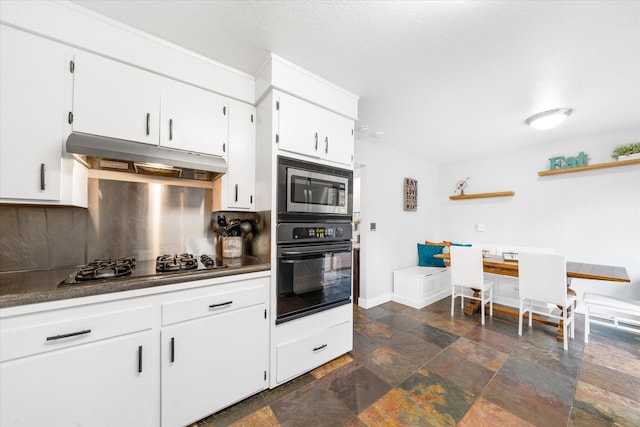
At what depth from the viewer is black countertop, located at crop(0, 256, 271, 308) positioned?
1.03 meters

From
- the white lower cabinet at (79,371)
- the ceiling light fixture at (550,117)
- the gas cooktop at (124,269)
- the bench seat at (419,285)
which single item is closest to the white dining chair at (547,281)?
the bench seat at (419,285)

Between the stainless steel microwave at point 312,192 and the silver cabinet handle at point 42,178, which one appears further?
the stainless steel microwave at point 312,192

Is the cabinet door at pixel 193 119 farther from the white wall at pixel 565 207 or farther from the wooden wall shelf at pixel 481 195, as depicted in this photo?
the white wall at pixel 565 207

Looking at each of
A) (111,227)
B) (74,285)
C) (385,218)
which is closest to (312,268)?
(74,285)

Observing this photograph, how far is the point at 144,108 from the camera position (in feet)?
5.16

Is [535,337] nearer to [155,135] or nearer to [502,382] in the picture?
[502,382]

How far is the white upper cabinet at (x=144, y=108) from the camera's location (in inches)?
55.6

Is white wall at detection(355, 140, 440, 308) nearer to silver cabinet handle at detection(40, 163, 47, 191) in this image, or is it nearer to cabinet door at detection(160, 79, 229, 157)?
cabinet door at detection(160, 79, 229, 157)

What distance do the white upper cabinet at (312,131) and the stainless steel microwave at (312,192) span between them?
11cm

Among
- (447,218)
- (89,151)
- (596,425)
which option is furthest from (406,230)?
(89,151)

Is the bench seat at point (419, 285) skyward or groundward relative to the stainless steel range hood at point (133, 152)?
groundward

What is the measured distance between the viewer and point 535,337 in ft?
8.45

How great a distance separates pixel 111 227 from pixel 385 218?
3287 millimetres

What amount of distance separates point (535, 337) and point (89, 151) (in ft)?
13.9
